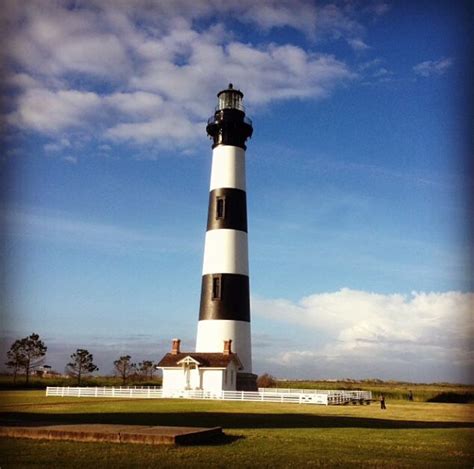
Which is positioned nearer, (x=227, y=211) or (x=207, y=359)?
(x=207, y=359)

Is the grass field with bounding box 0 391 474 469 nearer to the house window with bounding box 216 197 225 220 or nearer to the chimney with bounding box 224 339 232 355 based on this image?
the chimney with bounding box 224 339 232 355

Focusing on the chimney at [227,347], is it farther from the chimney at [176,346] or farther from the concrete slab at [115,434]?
the concrete slab at [115,434]

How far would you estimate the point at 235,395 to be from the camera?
112ft

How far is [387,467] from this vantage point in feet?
37.1

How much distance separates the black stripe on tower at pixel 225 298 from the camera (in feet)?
119

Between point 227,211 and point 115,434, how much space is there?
2498cm

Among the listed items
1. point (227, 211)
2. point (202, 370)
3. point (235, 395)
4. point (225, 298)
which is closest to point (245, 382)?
point (202, 370)

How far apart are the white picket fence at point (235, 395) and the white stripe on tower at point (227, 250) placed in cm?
295

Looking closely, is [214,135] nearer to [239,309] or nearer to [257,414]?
[239,309]

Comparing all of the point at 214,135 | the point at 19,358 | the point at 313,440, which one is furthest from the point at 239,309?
the point at 19,358

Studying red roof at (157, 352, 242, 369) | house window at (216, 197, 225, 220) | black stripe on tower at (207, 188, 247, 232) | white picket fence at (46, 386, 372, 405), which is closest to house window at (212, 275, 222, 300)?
black stripe on tower at (207, 188, 247, 232)

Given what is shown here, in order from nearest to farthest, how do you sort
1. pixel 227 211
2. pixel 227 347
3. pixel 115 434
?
pixel 115 434 < pixel 227 347 < pixel 227 211

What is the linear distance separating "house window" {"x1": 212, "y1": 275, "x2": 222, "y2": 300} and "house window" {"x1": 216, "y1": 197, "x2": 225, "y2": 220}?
3.84 meters

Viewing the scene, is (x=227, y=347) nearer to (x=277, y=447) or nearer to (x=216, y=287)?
(x=216, y=287)
